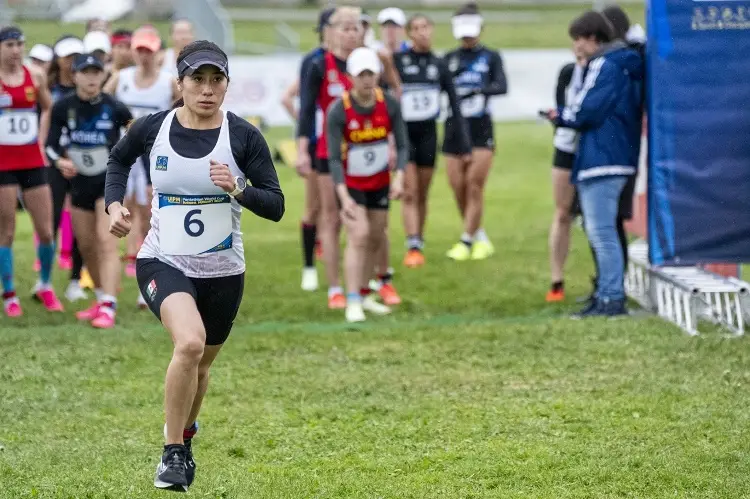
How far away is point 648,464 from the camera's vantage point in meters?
6.34

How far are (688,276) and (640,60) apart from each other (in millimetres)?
1831

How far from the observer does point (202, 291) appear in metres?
6.03

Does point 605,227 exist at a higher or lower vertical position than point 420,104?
lower

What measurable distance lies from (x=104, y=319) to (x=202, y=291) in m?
4.57

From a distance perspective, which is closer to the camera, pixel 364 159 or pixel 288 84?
pixel 364 159

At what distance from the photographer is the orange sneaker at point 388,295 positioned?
11.4 m

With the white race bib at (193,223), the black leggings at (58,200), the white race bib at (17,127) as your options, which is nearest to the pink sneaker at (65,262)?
the black leggings at (58,200)

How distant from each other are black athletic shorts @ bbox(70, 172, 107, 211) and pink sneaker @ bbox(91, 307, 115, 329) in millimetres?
889

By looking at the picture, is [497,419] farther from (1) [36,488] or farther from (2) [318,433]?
(1) [36,488]

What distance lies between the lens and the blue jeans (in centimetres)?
1012

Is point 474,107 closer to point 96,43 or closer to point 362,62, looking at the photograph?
point 362,62

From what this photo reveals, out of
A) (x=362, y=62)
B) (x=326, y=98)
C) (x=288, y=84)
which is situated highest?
(x=362, y=62)

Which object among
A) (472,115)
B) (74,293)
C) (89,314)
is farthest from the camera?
(472,115)

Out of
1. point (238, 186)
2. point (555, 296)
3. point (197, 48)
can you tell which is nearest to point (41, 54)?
point (555, 296)
